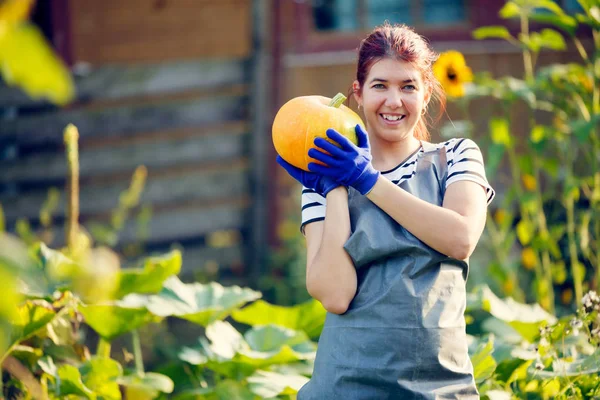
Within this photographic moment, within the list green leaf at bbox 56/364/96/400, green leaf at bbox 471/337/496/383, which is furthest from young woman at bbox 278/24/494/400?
green leaf at bbox 56/364/96/400

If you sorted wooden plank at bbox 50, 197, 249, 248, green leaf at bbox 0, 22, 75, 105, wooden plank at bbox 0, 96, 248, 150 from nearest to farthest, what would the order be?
green leaf at bbox 0, 22, 75, 105 < wooden plank at bbox 0, 96, 248, 150 < wooden plank at bbox 50, 197, 249, 248

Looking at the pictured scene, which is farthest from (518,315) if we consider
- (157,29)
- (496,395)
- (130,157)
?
(157,29)

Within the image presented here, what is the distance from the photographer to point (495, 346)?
255cm

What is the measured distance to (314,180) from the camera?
1.85m

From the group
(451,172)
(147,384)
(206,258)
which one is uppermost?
(451,172)

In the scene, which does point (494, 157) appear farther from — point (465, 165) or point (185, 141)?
point (185, 141)

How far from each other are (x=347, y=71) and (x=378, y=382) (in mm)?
4016

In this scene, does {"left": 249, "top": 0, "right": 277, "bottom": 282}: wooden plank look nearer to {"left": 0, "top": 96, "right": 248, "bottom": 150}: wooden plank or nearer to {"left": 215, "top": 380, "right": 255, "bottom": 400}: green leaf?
{"left": 0, "top": 96, "right": 248, "bottom": 150}: wooden plank

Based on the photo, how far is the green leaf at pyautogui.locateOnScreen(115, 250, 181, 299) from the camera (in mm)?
2449

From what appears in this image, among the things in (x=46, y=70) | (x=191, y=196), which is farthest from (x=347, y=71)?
(x=46, y=70)

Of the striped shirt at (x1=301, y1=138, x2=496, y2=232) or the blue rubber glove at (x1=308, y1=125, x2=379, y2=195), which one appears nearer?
the blue rubber glove at (x1=308, y1=125, x2=379, y2=195)

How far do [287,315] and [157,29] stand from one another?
9.51 feet

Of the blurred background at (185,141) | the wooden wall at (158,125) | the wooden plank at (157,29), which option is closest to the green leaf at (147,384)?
the blurred background at (185,141)

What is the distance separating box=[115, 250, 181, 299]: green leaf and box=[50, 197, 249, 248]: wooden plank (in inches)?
98.3
